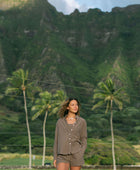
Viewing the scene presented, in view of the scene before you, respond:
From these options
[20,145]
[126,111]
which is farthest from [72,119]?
[126,111]

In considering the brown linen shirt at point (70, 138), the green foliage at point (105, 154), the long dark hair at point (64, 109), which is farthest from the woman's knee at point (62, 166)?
the green foliage at point (105, 154)

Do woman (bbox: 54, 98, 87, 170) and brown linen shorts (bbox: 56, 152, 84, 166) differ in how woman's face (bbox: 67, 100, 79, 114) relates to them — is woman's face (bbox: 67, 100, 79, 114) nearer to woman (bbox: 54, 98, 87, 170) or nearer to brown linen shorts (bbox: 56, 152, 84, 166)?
woman (bbox: 54, 98, 87, 170)

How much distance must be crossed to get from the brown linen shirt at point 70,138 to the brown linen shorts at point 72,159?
0.07 metres

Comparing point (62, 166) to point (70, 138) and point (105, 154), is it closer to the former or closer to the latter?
point (70, 138)

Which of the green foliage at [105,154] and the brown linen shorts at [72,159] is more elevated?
the brown linen shorts at [72,159]

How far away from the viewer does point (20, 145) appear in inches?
5236

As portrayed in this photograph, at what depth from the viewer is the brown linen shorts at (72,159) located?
6332 mm

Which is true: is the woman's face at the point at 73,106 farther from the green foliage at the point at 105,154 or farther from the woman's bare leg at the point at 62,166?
the green foliage at the point at 105,154

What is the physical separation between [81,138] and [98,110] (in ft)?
596

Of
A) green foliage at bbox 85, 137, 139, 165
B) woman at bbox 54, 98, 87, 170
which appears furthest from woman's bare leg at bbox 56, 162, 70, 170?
green foliage at bbox 85, 137, 139, 165

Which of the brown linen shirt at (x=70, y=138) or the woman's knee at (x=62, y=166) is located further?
the brown linen shirt at (x=70, y=138)

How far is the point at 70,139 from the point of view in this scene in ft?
21.3

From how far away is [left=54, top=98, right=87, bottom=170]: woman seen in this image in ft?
20.9

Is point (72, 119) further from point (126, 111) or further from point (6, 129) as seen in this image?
point (126, 111)
